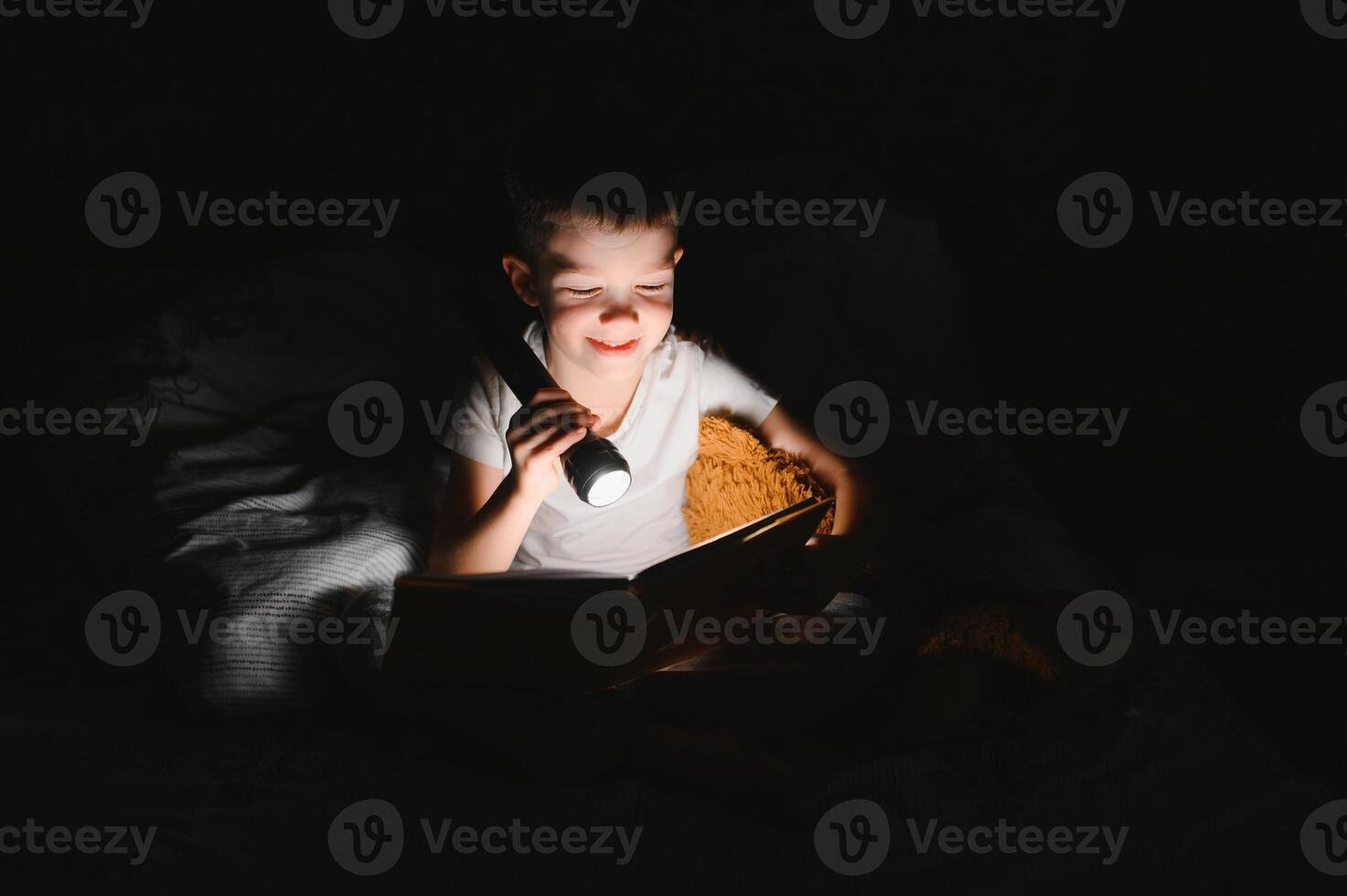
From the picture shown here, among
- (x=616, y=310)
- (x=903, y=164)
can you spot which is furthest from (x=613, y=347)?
(x=903, y=164)

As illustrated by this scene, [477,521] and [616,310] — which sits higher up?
[616,310]

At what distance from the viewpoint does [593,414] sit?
1.06 metres

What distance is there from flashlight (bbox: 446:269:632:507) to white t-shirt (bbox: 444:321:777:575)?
17cm

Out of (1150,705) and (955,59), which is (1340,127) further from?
(1150,705)

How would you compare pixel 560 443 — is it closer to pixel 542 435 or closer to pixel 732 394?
pixel 542 435

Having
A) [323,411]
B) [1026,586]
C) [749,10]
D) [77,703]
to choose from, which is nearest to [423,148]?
[323,411]

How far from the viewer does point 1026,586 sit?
3.73 ft

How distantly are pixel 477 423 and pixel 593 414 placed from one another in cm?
16

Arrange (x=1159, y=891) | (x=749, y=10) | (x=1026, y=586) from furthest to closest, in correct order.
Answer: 1. (x=749, y=10)
2. (x=1026, y=586)
3. (x=1159, y=891)

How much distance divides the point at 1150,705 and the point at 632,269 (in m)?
0.73

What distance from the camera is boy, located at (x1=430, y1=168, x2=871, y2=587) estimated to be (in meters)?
1.00

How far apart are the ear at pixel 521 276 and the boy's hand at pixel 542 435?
200mm

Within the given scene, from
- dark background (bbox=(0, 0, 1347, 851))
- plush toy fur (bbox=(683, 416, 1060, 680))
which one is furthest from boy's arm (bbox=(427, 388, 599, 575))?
dark background (bbox=(0, 0, 1347, 851))

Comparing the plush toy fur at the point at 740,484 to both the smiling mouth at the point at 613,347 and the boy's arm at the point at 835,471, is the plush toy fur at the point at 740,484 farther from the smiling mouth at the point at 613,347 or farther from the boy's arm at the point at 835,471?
the smiling mouth at the point at 613,347
